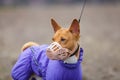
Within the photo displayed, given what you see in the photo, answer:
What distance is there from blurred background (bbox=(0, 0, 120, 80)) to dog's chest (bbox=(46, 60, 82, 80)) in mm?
2760

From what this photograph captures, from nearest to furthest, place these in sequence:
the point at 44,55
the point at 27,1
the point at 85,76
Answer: the point at 44,55 → the point at 85,76 → the point at 27,1

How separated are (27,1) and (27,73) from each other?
17706mm

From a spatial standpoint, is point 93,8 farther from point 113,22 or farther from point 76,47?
point 76,47

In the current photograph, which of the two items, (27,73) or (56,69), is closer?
(56,69)

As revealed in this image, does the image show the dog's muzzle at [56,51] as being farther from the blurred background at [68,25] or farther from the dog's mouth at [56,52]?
the blurred background at [68,25]

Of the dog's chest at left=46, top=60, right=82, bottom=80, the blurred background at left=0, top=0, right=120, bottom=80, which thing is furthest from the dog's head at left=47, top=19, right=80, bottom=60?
the blurred background at left=0, top=0, right=120, bottom=80

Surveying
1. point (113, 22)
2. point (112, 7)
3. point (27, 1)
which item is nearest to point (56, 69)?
point (113, 22)

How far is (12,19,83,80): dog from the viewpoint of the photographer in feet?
22.0

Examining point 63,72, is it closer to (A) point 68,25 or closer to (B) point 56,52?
(B) point 56,52

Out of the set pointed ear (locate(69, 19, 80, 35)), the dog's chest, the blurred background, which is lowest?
the blurred background

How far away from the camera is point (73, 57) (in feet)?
22.4

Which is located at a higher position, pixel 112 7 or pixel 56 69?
pixel 56 69

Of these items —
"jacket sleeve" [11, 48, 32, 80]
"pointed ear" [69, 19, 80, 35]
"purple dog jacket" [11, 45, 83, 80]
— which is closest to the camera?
"pointed ear" [69, 19, 80, 35]

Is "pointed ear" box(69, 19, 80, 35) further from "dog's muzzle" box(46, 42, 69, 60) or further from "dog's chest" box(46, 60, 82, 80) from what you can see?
"dog's chest" box(46, 60, 82, 80)
